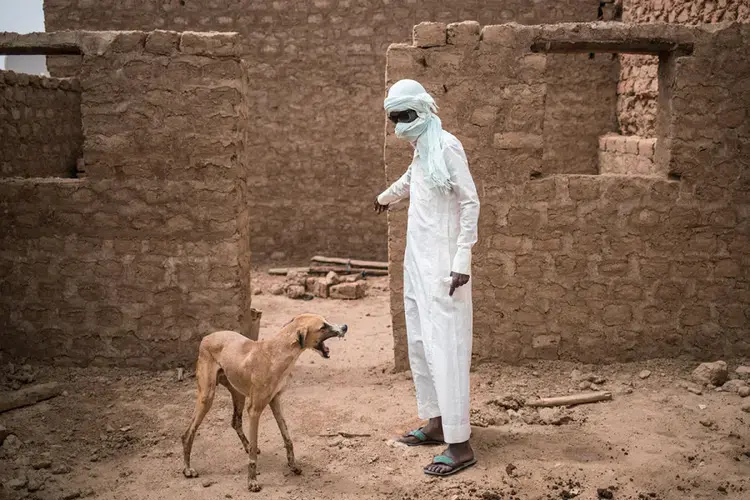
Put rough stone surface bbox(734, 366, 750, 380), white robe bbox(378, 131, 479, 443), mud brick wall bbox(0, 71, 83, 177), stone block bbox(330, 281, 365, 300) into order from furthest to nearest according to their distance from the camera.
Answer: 1. stone block bbox(330, 281, 365, 300)
2. mud brick wall bbox(0, 71, 83, 177)
3. rough stone surface bbox(734, 366, 750, 380)
4. white robe bbox(378, 131, 479, 443)

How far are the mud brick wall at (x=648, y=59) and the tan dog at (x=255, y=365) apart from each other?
453 centimetres

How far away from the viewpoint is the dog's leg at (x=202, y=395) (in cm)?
416

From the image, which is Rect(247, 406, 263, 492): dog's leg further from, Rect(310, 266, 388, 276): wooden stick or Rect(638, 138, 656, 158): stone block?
Rect(310, 266, 388, 276): wooden stick

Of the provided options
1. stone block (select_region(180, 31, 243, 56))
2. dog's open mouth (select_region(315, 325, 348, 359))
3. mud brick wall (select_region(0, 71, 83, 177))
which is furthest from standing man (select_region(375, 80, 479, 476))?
mud brick wall (select_region(0, 71, 83, 177))

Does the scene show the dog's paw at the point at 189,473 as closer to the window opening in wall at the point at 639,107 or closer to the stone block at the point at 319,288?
the window opening in wall at the point at 639,107

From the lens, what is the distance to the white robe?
4.05 m

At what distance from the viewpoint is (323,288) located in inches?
355

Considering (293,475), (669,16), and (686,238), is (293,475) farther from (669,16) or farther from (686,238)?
(669,16)

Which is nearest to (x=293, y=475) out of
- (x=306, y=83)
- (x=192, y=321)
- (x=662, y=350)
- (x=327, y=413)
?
(x=327, y=413)

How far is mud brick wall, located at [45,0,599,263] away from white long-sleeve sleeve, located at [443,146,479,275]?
6.12 m

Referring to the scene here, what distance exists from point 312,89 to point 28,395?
19.8 feet

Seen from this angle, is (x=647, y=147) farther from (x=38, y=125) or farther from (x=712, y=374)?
(x=38, y=125)

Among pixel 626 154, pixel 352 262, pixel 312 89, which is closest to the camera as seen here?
pixel 626 154

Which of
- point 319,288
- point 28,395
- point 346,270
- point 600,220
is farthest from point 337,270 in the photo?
point 28,395
